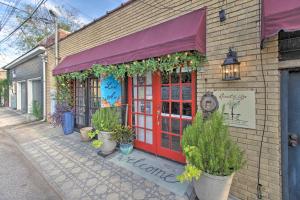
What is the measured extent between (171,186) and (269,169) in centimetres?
161

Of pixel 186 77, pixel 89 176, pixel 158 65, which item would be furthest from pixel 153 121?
pixel 89 176

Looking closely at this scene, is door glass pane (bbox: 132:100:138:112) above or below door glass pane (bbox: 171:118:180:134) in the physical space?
above

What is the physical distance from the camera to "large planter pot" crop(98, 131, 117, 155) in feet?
16.9

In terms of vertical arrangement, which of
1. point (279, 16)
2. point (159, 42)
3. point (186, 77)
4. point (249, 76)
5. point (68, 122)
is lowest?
point (68, 122)

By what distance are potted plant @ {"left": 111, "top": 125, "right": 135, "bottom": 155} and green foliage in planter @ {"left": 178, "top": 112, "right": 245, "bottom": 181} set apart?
248 cm

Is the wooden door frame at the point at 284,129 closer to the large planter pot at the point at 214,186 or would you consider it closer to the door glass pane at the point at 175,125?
the large planter pot at the point at 214,186

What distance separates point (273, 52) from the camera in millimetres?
2816

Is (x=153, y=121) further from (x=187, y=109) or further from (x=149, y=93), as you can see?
(x=187, y=109)

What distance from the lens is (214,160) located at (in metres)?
2.78

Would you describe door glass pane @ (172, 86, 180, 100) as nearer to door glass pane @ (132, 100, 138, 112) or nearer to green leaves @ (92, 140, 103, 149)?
door glass pane @ (132, 100, 138, 112)

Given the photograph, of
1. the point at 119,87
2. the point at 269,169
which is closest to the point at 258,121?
the point at 269,169

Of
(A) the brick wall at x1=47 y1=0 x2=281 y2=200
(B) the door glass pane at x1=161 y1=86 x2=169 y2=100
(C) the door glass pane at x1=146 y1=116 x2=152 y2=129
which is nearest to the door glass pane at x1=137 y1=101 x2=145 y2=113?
(C) the door glass pane at x1=146 y1=116 x2=152 y2=129

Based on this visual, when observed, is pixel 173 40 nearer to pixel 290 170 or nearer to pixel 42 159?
pixel 290 170

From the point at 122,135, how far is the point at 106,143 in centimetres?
46
